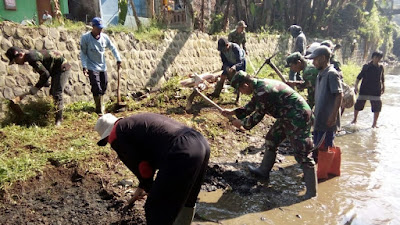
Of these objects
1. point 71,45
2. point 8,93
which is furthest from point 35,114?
point 71,45

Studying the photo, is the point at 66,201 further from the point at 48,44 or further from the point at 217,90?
the point at 217,90

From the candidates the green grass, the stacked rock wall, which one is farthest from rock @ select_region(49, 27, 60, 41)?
the green grass

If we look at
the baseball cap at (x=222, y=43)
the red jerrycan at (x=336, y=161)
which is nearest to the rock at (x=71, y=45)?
the baseball cap at (x=222, y=43)

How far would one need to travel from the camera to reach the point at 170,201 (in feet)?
7.47

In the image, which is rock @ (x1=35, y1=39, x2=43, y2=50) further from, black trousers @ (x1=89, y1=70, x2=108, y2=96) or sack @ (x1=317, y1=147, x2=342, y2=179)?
sack @ (x1=317, y1=147, x2=342, y2=179)

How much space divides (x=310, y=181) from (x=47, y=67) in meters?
4.50

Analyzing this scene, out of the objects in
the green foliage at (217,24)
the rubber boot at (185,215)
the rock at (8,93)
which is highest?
the green foliage at (217,24)

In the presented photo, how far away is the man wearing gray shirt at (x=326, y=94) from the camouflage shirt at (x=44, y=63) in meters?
4.12

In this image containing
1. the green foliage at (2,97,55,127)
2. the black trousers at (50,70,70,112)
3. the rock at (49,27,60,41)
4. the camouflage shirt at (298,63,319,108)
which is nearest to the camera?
the camouflage shirt at (298,63,319,108)

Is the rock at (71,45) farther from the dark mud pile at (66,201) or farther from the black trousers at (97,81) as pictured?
the dark mud pile at (66,201)

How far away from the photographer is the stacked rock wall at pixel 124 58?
226 inches

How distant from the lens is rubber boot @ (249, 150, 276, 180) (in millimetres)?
4363

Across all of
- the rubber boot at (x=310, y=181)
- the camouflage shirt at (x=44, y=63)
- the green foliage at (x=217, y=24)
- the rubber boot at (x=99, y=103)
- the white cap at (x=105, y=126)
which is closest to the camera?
the white cap at (x=105, y=126)

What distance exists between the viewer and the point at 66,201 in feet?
11.7
